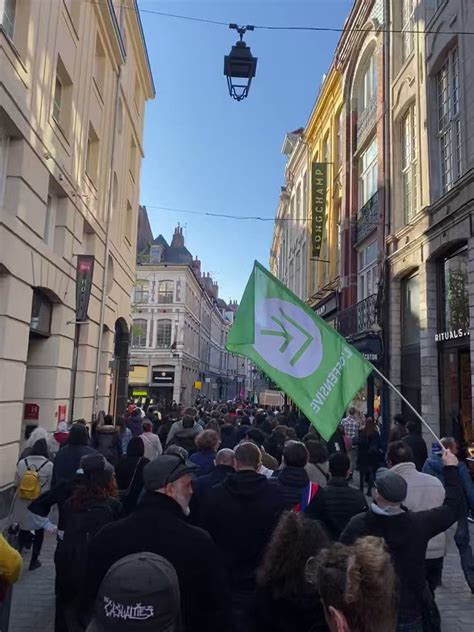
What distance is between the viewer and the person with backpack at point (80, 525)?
377cm

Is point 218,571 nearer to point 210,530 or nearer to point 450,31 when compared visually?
point 210,530

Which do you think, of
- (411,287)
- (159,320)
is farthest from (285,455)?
(159,320)

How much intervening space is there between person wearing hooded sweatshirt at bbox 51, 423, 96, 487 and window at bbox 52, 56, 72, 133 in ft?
27.9

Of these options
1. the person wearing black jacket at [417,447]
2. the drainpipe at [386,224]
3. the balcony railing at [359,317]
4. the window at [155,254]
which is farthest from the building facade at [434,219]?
the window at [155,254]

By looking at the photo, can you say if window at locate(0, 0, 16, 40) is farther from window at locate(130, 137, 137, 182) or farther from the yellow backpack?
window at locate(130, 137, 137, 182)

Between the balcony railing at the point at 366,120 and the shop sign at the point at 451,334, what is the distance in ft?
31.9

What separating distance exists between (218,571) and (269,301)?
320 centimetres

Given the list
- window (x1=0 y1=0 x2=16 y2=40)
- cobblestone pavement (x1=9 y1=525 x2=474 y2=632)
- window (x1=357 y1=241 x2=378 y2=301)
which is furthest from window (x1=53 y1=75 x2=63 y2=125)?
window (x1=357 y1=241 x2=378 y2=301)

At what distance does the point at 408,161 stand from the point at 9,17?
12.0 metres

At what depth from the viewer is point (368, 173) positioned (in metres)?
21.0

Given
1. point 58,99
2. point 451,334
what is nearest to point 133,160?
point 58,99

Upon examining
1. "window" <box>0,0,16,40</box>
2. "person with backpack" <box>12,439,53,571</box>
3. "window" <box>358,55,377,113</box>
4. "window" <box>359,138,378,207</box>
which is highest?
"window" <box>358,55,377,113</box>

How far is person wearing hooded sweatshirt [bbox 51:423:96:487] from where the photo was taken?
609 cm

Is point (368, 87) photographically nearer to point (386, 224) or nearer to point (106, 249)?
point (386, 224)
